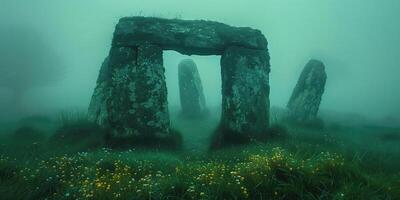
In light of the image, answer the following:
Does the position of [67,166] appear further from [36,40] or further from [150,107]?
[36,40]

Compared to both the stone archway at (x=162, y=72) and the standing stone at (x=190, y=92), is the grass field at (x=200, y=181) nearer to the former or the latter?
the stone archway at (x=162, y=72)

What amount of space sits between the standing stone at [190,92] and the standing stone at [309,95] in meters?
6.00

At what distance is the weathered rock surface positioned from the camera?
48.4 feet

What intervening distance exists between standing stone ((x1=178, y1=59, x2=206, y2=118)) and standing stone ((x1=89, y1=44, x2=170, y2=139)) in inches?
458

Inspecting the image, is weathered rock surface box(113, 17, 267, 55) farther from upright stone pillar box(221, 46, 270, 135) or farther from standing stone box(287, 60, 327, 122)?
standing stone box(287, 60, 327, 122)

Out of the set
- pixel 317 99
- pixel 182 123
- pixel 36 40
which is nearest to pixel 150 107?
pixel 182 123

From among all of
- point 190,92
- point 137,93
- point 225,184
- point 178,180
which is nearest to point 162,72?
point 137,93

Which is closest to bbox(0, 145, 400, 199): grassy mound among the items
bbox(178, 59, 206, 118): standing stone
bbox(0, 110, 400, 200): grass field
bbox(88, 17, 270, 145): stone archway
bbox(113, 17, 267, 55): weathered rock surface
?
bbox(0, 110, 400, 200): grass field

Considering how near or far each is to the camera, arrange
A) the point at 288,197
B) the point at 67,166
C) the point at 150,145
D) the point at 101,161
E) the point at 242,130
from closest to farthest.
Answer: the point at 288,197 → the point at 67,166 → the point at 101,161 → the point at 150,145 → the point at 242,130

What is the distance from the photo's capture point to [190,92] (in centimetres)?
2714

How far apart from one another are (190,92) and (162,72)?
40.3 ft

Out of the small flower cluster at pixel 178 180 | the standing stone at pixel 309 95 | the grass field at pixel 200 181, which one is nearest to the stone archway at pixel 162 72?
the grass field at pixel 200 181

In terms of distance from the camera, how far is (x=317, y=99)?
2325 cm

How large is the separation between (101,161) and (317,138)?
8.76 metres
